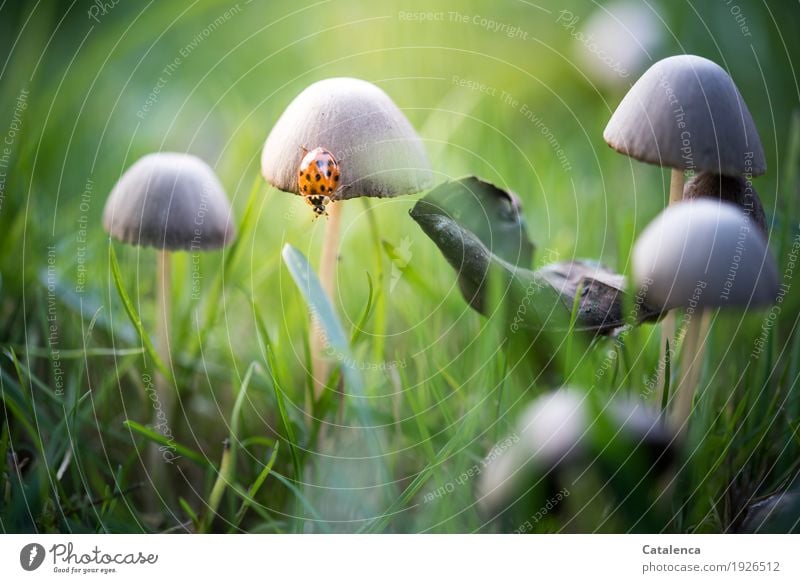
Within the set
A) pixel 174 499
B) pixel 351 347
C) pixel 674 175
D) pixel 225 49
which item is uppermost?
pixel 225 49

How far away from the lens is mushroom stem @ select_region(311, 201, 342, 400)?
563 millimetres

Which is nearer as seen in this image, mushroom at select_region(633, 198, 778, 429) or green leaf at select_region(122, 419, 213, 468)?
mushroom at select_region(633, 198, 778, 429)

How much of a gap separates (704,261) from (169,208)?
1.30 feet

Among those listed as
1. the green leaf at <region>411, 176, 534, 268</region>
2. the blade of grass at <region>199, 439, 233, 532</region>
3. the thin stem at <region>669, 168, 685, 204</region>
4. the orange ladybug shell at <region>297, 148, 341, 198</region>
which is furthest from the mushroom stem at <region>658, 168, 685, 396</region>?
the blade of grass at <region>199, 439, 233, 532</region>

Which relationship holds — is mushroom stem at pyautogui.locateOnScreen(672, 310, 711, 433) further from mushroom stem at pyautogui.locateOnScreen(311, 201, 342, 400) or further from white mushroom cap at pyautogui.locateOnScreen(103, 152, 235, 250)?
white mushroom cap at pyautogui.locateOnScreen(103, 152, 235, 250)

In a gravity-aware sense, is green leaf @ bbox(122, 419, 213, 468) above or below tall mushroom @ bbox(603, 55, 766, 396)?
below

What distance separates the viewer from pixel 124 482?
1.86 ft

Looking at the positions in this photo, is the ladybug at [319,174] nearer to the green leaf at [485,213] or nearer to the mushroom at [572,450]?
the green leaf at [485,213]

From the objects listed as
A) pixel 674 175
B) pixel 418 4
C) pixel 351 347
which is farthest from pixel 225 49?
pixel 674 175

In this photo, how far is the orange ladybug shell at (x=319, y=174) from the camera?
47 cm

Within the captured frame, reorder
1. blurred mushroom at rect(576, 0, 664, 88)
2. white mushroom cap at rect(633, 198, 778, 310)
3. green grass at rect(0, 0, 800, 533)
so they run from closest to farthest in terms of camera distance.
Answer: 1. white mushroom cap at rect(633, 198, 778, 310)
2. green grass at rect(0, 0, 800, 533)
3. blurred mushroom at rect(576, 0, 664, 88)

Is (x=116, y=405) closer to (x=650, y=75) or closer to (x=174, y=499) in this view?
(x=174, y=499)

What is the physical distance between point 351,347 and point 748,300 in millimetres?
301

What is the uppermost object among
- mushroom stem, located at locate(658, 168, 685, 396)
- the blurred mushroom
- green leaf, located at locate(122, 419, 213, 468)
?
the blurred mushroom
